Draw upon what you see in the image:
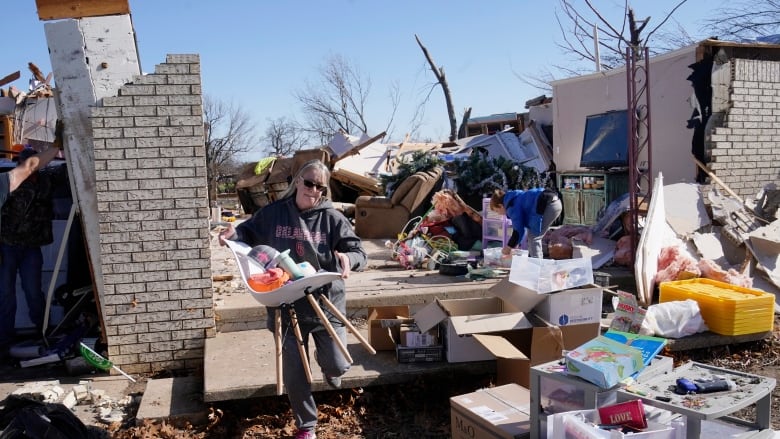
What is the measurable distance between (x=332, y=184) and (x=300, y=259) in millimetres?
12619

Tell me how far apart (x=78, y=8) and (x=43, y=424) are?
3.15 m

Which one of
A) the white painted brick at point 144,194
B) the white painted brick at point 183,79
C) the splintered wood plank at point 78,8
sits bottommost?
the white painted brick at point 144,194

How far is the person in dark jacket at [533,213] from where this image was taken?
6.55 m

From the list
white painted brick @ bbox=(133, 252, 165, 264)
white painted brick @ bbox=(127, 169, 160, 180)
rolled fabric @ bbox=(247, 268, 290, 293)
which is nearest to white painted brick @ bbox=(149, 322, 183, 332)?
white painted brick @ bbox=(133, 252, 165, 264)

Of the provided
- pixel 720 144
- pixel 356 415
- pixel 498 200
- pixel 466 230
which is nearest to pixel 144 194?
pixel 356 415

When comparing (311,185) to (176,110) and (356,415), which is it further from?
(176,110)

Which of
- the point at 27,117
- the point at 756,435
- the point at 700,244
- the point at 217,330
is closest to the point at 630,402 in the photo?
the point at 756,435

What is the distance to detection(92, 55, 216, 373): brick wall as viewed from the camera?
5.03m

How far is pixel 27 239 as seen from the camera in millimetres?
5719

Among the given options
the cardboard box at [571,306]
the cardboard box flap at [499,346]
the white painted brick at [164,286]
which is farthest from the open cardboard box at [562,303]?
the white painted brick at [164,286]

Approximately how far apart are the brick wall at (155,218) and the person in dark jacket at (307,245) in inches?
59.3

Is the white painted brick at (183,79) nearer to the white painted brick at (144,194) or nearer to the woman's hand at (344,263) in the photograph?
the white painted brick at (144,194)

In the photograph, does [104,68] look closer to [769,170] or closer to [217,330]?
[217,330]

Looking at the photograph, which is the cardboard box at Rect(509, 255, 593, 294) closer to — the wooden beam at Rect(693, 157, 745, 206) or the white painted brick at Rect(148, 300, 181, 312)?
the white painted brick at Rect(148, 300, 181, 312)
